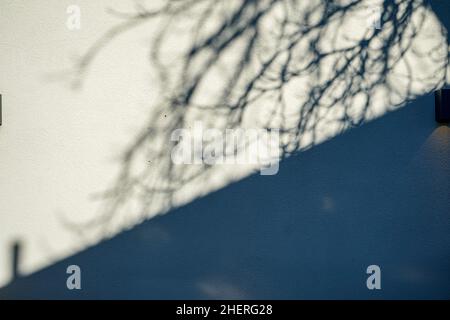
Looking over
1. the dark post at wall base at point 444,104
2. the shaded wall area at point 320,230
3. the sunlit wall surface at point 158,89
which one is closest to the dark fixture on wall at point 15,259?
the sunlit wall surface at point 158,89

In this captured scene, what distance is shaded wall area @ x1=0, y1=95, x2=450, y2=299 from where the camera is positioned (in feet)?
11.5

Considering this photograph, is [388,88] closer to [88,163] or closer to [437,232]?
[437,232]

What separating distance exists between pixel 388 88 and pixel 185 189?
179 cm

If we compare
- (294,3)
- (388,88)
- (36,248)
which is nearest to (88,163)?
(36,248)

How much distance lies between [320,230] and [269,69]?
133 cm

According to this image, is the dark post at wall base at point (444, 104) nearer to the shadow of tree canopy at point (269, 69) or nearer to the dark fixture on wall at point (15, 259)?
the shadow of tree canopy at point (269, 69)

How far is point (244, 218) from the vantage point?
3.51 meters

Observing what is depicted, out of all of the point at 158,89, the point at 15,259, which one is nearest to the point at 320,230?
the point at 158,89

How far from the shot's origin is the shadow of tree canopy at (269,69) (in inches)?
137

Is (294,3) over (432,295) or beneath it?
over

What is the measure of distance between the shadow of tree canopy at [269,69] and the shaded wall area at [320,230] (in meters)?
0.19

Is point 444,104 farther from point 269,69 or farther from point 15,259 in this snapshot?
point 15,259

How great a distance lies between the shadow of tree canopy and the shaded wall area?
190mm
